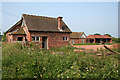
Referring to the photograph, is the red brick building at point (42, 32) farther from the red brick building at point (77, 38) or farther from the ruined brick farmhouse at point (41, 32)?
the red brick building at point (77, 38)

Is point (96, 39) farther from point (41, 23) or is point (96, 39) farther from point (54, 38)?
point (41, 23)

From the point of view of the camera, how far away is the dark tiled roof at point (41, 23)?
662 inches

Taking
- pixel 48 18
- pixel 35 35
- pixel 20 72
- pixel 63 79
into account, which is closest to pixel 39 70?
pixel 20 72

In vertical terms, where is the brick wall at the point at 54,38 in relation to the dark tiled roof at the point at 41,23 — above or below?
below

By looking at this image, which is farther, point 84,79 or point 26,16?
point 26,16

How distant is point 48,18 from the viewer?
20078 millimetres

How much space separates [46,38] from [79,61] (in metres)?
13.6

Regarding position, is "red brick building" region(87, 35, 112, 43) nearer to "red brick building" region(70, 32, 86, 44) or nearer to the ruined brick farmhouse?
"red brick building" region(70, 32, 86, 44)

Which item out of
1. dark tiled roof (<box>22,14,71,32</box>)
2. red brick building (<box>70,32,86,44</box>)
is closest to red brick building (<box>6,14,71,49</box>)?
dark tiled roof (<box>22,14,71,32</box>)

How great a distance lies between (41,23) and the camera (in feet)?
59.8

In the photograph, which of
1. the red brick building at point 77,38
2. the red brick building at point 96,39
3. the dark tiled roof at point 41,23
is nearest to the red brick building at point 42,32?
the dark tiled roof at point 41,23

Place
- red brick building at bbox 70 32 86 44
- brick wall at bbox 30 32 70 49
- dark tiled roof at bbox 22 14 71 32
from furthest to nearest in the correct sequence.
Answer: red brick building at bbox 70 32 86 44 → brick wall at bbox 30 32 70 49 → dark tiled roof at bbox 22 14 71 32

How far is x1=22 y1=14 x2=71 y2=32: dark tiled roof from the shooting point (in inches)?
662

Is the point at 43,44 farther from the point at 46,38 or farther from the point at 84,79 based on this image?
the point at 84,79
